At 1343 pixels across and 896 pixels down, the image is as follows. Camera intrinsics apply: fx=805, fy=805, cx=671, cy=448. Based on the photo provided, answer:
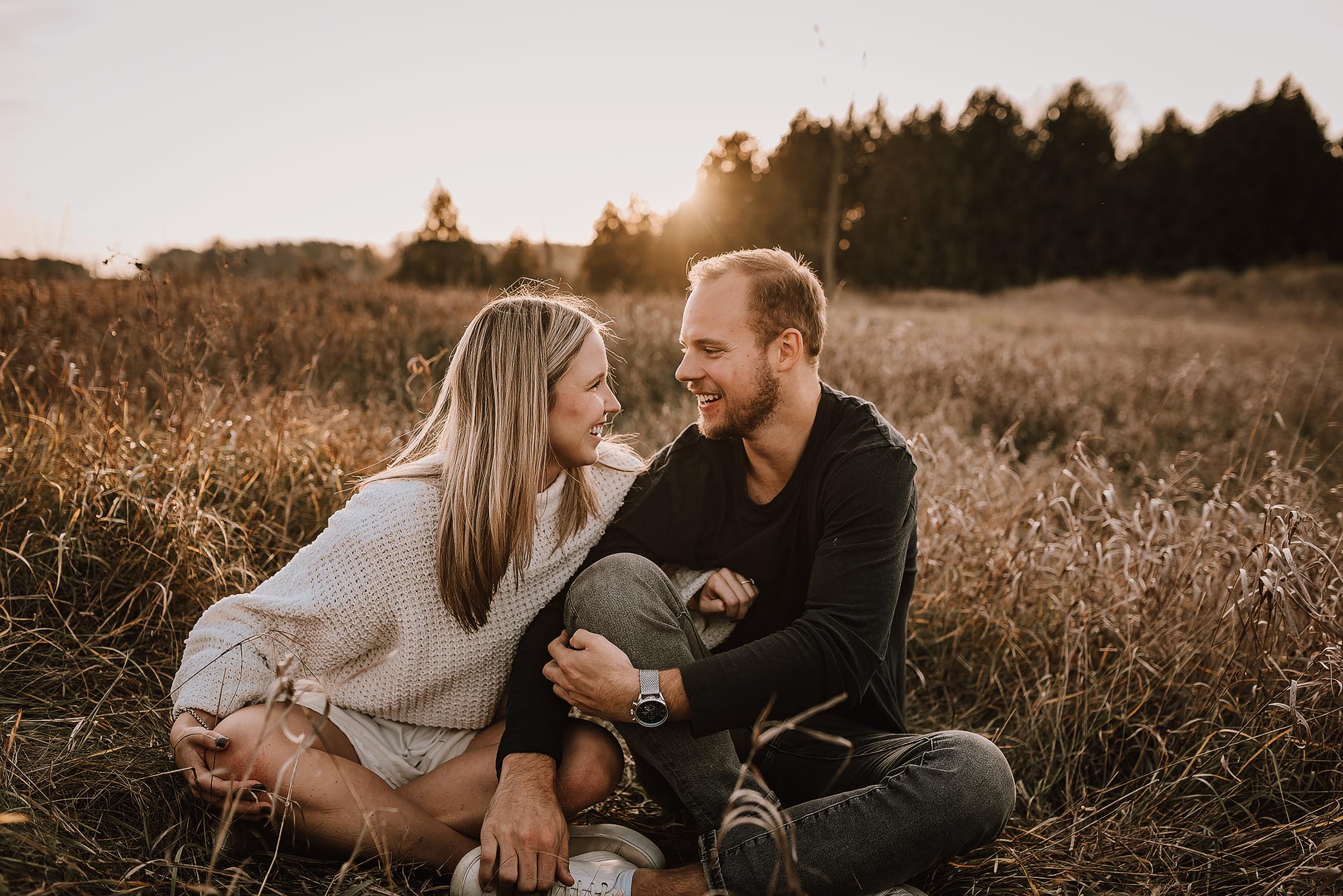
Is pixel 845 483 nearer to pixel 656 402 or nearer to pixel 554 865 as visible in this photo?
pixel 554 865

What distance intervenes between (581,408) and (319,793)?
3.90ft

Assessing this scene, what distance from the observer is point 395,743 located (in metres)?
2.32

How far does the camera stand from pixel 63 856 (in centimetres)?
156

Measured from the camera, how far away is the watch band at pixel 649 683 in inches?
77.3

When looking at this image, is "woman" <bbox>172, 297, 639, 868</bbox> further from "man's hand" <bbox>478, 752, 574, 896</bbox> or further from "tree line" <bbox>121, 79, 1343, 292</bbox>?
"tree line" <bbox>121, 79, 1343, 292</bbox>

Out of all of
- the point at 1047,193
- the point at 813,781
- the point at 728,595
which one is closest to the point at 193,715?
the point at 728,595

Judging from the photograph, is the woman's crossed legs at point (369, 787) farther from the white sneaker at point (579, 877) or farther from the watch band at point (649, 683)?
the watch band at point (649, 683)

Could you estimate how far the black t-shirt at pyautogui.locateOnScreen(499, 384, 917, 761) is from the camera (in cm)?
199

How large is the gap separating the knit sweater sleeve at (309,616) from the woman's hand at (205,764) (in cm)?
9

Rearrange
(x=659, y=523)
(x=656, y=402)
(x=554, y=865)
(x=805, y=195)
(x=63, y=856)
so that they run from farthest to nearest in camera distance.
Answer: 1. (x=805, y=195)
2. (x=656, y=402)
3. (x=659, y=523)
4. (x=554, y=865)
5. (x=63, y=856)

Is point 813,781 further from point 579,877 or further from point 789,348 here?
point 789,348

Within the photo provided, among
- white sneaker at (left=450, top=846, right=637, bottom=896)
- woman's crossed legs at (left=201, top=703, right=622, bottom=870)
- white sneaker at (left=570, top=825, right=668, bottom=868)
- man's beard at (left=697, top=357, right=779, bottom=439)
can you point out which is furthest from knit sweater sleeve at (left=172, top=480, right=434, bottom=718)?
man's beard at (left=697, top=357, right=779, bottom=439)

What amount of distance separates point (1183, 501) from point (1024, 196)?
37.9m

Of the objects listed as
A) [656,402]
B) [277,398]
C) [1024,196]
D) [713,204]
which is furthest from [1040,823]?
[1024,196]
